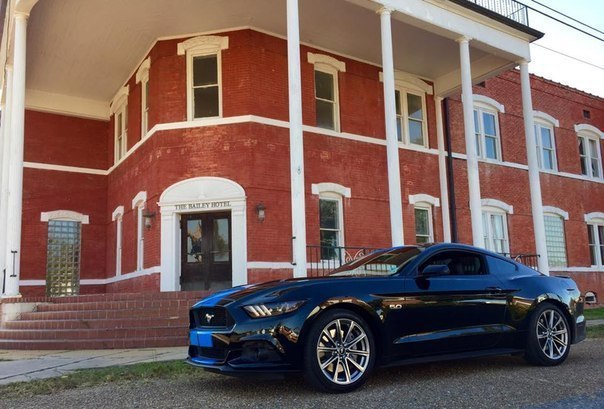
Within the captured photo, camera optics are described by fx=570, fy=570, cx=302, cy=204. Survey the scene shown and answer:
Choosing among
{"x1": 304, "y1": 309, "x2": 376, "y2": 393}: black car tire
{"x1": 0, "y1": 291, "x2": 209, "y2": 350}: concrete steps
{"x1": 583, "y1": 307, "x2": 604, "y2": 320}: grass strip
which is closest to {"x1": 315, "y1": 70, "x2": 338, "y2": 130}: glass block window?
{"x1": 0, "y1": 291, "x2": 209, "y2": 350}: concrete steps

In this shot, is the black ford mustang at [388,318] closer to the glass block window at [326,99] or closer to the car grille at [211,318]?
the car grille at [211,318]

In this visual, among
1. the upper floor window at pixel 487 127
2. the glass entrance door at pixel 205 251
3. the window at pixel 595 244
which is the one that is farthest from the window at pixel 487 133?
the glass entrance door at pixel 205 251

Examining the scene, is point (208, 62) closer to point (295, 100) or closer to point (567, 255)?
point (295, 100)

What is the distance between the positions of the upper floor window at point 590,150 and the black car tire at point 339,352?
65.1 feet

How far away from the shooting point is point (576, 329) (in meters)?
6.71

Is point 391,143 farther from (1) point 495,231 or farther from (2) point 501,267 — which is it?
(1) point 495,231

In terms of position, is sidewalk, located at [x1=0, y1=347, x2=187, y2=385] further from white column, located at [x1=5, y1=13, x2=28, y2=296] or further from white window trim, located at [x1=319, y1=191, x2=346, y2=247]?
white window trim, located at [x1=319, y1=191, x2=346, y2=247]

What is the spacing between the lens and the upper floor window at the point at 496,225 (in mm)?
18172

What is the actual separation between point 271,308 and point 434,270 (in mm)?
1743

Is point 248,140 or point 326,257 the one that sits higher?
point 248,140

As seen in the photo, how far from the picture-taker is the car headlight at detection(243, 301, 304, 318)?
5039 mm

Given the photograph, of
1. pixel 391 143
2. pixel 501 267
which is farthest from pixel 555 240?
pixel 501 267

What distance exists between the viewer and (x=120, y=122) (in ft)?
59.8

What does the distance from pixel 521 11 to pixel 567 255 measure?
30.1 feet
